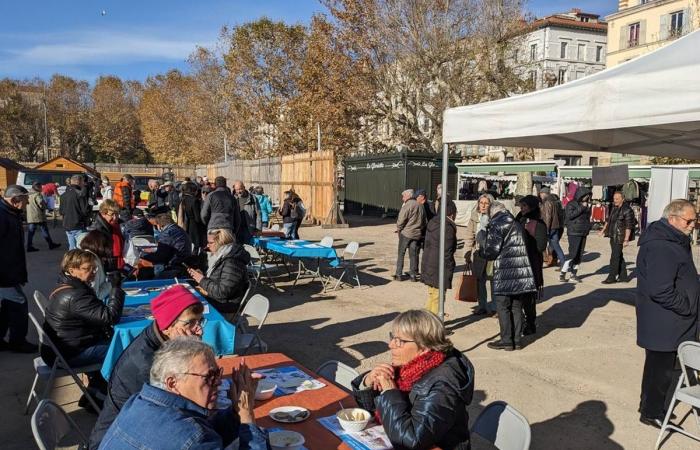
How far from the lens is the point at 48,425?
2594 millimetres

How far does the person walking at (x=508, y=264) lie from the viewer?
5871 mm

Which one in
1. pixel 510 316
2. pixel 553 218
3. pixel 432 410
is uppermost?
pixel 432 410

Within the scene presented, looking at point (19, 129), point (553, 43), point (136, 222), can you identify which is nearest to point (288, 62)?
point (136, 222)

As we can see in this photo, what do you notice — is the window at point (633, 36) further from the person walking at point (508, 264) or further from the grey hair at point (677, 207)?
the grey hair at point (677, 207)

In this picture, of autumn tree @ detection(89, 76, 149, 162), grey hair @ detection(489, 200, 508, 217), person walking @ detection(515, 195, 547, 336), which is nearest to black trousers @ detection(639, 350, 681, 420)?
person walking @ detection(515, 195, 547, 336)

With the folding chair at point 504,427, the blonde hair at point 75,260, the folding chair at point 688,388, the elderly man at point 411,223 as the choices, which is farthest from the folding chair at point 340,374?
the elderly man at point 411,223

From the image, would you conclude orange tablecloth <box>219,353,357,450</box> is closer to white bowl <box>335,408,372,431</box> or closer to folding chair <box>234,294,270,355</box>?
white bowl <box>335,408,372,431</box>

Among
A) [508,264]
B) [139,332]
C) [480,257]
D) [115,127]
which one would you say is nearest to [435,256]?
[480,257]

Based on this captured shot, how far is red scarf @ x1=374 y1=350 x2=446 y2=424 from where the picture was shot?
8.39 feet

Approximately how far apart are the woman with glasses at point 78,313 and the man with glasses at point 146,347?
1452mm

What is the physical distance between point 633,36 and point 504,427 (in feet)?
167

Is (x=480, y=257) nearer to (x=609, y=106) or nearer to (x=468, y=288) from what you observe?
(x=468, y=288)

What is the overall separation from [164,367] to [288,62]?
31258 mm

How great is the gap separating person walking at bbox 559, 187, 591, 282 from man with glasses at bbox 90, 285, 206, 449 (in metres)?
8.83
